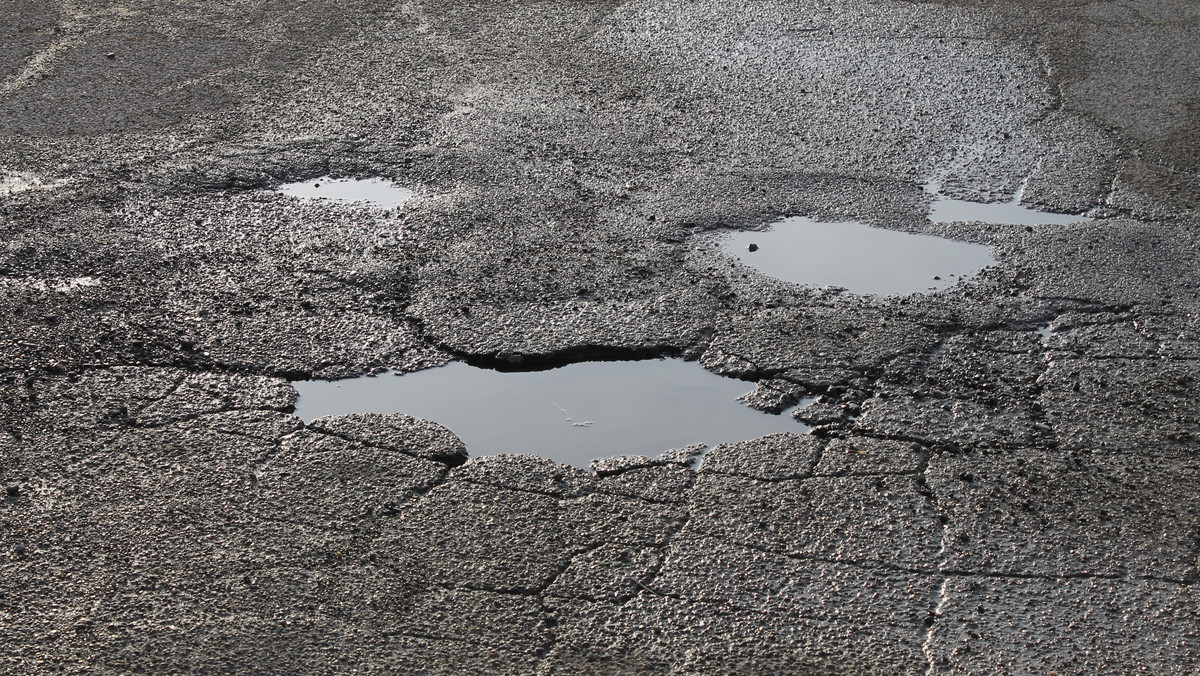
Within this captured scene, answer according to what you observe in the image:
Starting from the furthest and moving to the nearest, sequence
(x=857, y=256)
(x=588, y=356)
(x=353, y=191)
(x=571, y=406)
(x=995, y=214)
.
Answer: (x=353, y=191) → (x=995, y=214) → (x=857, y=256) → (x=588, y=356) → (x=571, y=406)

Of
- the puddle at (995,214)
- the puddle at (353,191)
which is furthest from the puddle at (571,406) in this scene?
the puddle at (995,214)

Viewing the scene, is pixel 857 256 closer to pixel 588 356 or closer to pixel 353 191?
pixel 588 356

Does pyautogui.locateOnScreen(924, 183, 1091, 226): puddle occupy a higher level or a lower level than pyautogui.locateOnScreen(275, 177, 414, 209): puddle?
lower

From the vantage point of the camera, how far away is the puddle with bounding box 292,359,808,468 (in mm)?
3762

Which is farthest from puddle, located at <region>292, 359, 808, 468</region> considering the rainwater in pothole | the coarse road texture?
the rainwater in pothole

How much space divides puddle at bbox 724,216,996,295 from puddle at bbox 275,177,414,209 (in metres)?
1.68

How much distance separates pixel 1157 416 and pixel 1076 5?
19.3 feet

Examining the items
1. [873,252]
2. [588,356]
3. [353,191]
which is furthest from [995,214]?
[353,191]

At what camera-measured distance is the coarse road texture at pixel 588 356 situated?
2.97m

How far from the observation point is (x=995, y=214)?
5.36 m

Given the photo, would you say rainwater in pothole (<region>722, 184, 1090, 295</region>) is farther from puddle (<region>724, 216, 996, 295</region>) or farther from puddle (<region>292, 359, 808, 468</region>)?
puddle (<region>292, 359, 808, 468</region>)

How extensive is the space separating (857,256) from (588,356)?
1.48 metres

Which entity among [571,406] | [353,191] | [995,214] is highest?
[353,191]

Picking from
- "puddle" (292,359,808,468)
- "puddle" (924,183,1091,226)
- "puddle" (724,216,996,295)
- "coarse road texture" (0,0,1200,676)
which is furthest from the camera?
"puddle" (924,183,1091,226)
